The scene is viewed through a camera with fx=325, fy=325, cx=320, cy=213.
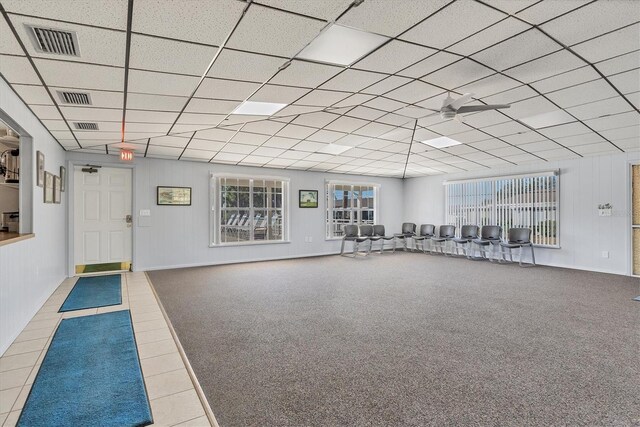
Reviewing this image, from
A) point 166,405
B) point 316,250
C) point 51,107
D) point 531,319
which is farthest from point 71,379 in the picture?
point 316,250

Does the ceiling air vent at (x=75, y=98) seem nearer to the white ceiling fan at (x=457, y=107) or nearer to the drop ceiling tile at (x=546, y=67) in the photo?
the white ceiling fan at (x=457, y=107)

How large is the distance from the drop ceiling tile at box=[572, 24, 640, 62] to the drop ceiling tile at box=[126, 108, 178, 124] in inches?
159

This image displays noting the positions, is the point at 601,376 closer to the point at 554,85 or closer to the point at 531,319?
the point at 531,319

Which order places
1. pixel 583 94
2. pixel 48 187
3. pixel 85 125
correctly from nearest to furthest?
pixel 583 94 → pixel 85 125 → pixel 48 187

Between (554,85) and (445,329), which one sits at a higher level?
(554,85)

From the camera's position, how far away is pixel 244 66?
105 inches

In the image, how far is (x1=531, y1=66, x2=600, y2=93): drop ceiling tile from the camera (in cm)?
311

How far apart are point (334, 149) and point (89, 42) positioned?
180 inches

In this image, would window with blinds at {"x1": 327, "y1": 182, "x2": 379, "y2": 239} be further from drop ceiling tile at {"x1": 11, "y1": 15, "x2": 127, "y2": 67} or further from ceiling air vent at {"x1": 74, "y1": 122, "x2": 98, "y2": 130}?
drop ceiling tile at {"x1": 11, "y1": 15, "x2": 127, "y2": 67}

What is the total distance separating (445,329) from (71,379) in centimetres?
321

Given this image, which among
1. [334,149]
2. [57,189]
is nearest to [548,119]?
[334,149]

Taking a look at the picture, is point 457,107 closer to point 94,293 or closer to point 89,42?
point 89,42

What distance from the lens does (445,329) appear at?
330 centimetres

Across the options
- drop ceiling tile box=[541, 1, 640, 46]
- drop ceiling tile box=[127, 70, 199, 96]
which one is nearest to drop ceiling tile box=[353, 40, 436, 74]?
drop ceiling tile box=[541, 1, 640, 46]
